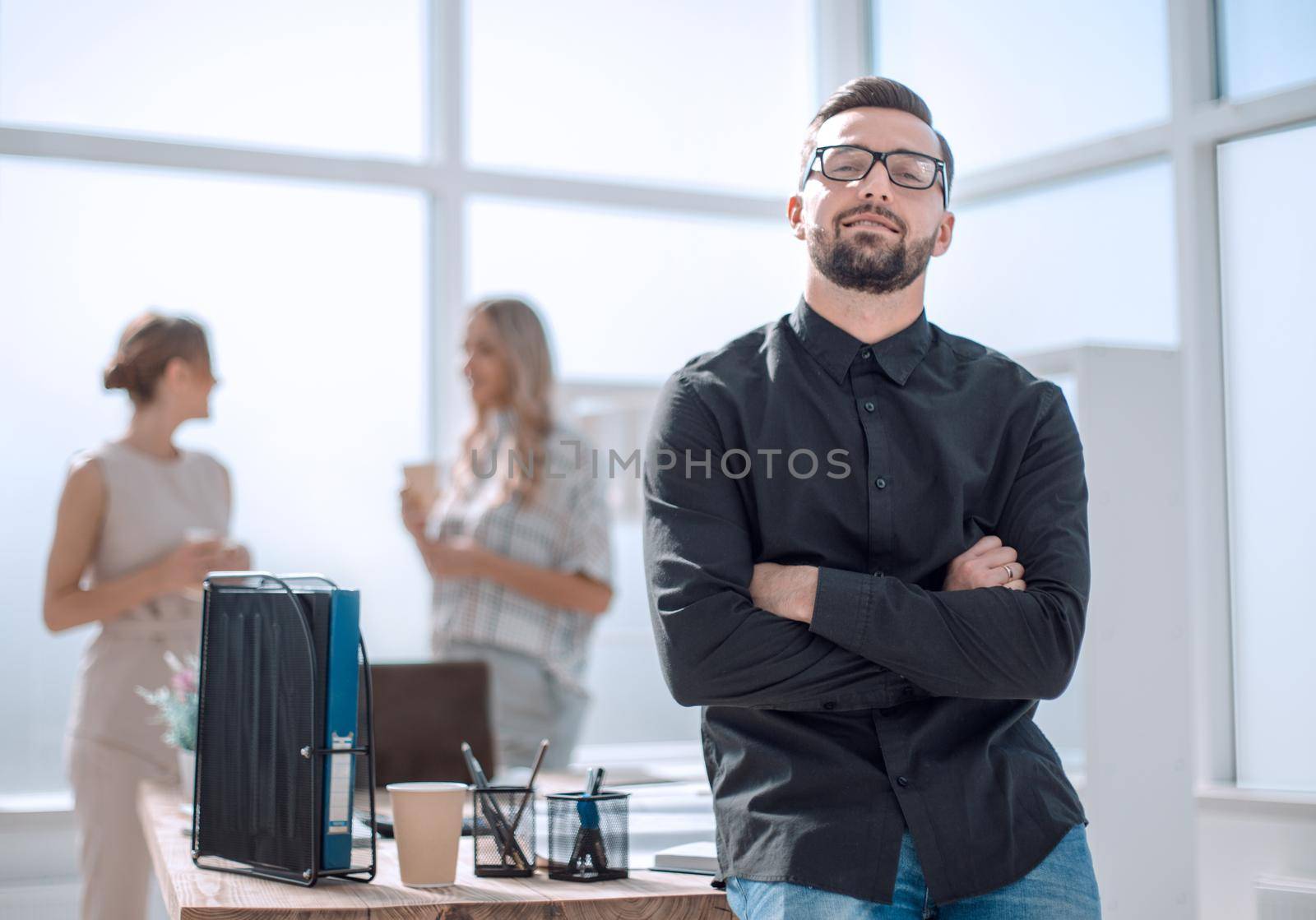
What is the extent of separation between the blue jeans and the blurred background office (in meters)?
1.74

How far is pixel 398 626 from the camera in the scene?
4.55 meters

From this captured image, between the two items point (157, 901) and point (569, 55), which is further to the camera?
point (569, 55)

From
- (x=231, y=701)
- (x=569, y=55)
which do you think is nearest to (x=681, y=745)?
(x=569, y=55)

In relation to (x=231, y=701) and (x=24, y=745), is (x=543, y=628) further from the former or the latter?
(x=24, y=745)

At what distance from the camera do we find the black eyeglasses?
1.70 m

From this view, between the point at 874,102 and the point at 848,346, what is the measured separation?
33 centimetres

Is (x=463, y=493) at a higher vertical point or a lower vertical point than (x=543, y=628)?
higher

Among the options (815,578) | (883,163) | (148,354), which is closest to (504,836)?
(815,578)

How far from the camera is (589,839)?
5.30 ft

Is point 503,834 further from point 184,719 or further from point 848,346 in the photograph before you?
point 184,719

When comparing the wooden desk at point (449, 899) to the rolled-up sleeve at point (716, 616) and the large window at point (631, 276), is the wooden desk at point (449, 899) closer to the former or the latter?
the rolled-up sleeve at point (716, 616)

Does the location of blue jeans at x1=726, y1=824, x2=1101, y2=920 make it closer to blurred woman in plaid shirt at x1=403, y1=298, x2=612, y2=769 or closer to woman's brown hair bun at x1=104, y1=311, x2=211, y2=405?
blurred woman in plaid shirt at x1=403, y1=298, x2=612, y2=769

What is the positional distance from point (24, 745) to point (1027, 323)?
11.0ft

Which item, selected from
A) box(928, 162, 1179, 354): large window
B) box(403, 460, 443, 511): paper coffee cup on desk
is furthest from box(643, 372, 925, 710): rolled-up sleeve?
box(928, 162, 1179, 354): large window
